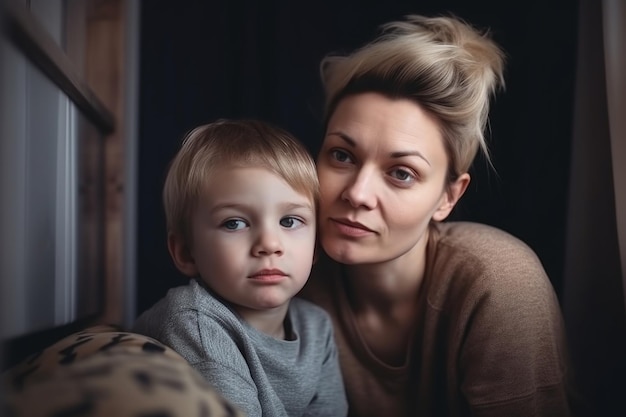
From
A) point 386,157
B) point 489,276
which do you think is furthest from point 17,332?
point 489,276

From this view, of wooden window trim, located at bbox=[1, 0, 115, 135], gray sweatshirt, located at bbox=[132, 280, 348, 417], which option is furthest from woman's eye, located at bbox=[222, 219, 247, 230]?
wooden window trim, located at bbox=[1, 0, 115, 135]

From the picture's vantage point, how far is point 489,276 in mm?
1284

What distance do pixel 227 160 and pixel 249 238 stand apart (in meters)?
0.16

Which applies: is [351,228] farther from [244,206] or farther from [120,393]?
[120,393]

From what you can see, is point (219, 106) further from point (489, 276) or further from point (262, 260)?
point (489, 276)

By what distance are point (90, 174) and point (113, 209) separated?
0.72ft

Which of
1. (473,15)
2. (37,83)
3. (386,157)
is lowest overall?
(386,157)

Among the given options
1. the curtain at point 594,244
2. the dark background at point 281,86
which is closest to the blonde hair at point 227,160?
the dark background at point 281,86

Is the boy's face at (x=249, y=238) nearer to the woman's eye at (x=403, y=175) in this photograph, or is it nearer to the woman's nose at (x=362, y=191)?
the woman's nose at (x=362, y=191)

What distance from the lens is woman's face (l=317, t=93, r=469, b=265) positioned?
1.29 m

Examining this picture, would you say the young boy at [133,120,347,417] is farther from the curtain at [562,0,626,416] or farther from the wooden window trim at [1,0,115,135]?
the curtain at [562,0,626,416]

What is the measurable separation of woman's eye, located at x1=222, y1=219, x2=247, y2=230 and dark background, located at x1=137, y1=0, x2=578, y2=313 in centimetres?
80

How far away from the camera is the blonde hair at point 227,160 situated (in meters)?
1.19

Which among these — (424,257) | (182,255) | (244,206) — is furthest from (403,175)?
Answer: (182,255)
